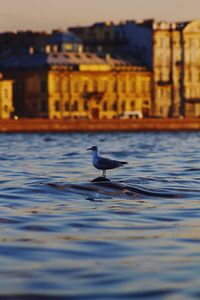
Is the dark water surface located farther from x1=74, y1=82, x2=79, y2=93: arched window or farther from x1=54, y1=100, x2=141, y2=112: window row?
x1=74, y1=82, x2=79, y2=93: arched window

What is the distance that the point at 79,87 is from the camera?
75.1 meters

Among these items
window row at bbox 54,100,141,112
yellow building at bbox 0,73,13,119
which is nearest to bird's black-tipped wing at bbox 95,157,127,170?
yellow building at bbox 0,73,13,119

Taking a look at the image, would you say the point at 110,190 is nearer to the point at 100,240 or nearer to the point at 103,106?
the point at 100,240

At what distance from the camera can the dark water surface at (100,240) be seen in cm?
730

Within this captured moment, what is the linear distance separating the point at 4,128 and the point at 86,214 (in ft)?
173

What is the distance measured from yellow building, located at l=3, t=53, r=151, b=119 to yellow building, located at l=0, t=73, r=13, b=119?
1.23m

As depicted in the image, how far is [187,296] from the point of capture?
6973 mm

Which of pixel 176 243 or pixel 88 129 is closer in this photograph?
pixel 176 243

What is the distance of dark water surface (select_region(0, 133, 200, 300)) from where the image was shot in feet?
24.0

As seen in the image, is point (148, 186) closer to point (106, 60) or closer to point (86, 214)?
point (86, 214)

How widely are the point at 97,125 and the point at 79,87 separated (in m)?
8.37

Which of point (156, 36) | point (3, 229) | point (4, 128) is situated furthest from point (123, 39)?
point (3, 229)

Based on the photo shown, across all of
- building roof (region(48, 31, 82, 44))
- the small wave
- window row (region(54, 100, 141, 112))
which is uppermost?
building roof (region(48, 31, 82, 44))

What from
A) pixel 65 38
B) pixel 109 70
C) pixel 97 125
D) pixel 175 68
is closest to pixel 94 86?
pixel 109 70
